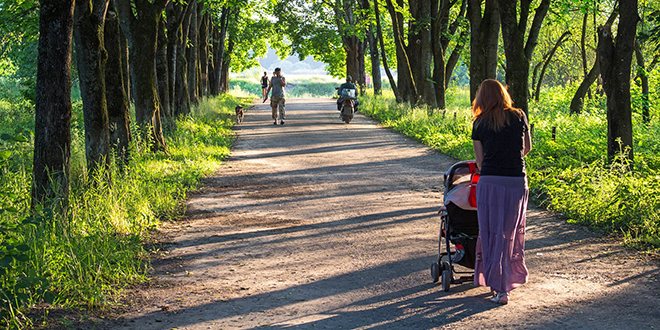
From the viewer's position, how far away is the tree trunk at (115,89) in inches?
457

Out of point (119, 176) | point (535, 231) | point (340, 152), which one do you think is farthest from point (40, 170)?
point (340, 152)

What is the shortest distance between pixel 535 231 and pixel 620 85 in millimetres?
3613

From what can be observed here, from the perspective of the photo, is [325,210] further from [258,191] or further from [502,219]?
[502,219]

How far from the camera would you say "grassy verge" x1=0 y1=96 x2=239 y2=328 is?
4941mm

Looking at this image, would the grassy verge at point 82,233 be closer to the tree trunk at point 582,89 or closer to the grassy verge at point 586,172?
the grassy verge at point 586,172

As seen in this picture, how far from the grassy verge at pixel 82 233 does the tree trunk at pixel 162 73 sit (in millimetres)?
4679

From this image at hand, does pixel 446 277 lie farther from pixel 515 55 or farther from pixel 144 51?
pixel 144 51

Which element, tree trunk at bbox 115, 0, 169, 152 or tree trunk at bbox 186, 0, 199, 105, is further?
tree trunk at bbox 186, 0, 199, 105

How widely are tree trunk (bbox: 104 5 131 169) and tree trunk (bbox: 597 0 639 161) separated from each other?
8.38 m

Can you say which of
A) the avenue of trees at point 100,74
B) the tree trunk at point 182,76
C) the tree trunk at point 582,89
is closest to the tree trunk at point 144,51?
the avenue of trees at point 100,74

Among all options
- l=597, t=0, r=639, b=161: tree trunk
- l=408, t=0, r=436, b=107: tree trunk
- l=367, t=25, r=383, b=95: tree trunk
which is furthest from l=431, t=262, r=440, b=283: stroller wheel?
l=367, t=25, r=383, b=95: tree trunk

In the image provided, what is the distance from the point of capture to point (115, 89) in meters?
11.7

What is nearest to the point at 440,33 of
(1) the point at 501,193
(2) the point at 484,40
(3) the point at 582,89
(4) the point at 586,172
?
(3) the point at 582,89

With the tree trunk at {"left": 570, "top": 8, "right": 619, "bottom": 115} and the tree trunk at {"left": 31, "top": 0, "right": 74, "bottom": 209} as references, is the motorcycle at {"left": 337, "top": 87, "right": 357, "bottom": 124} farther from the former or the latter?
the tree trunk at {"left": 31, "top": 0, "right": 74, "bottom": 209}
